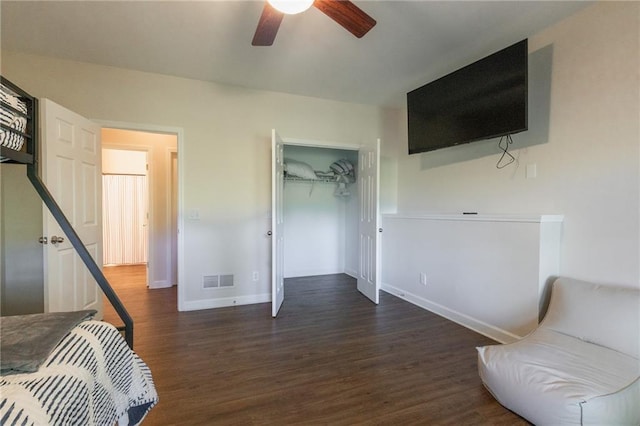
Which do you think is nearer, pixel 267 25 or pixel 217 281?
pixel 267 25

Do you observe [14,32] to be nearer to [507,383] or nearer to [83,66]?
[83,66]

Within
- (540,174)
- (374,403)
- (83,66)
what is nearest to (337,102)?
(540,174)

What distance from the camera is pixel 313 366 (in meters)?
2.10

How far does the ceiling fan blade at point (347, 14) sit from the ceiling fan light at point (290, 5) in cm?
9

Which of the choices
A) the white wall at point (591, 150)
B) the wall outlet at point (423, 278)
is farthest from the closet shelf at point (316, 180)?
the white wall at point (591, 150)

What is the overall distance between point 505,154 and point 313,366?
8.48ft

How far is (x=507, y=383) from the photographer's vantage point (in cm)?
162

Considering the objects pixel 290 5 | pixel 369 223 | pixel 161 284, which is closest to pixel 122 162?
pixel 161 284

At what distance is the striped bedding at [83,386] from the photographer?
719 mm

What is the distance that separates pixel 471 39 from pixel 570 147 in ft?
4.05

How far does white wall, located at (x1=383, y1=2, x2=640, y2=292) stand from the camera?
188cm

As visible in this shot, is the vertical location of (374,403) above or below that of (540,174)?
below

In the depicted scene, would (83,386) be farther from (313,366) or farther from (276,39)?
(276,39)

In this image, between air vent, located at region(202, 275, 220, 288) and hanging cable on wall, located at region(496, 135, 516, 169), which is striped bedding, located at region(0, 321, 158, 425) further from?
hanging cable on wall, located at region(496, 135, 516, 169)
